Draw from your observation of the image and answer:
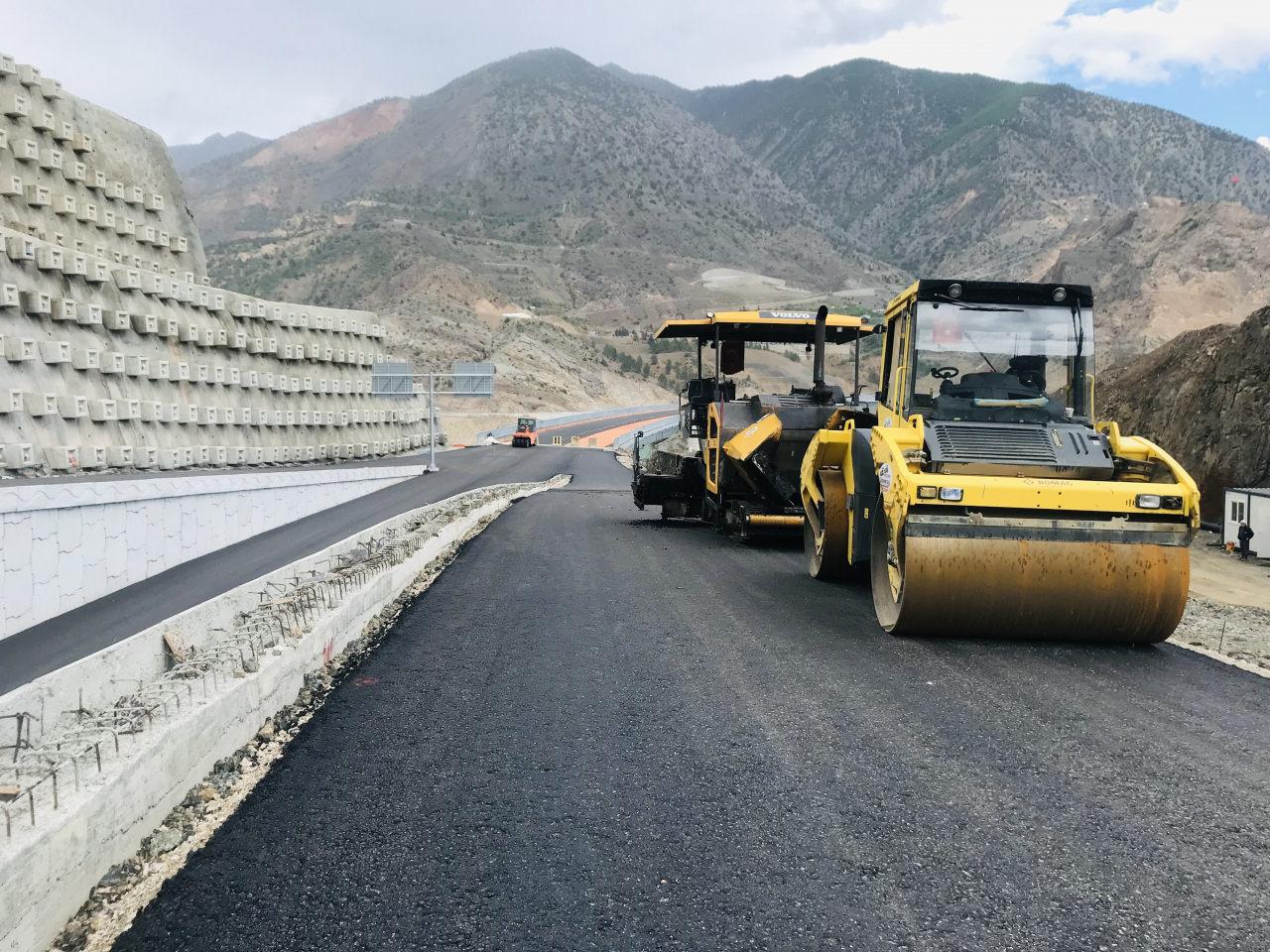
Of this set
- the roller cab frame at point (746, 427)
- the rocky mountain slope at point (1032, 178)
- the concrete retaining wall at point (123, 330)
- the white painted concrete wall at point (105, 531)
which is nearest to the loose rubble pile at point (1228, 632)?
the roller cab frame at point (746, 427)

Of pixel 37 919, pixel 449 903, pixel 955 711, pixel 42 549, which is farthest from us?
pixel 42 549

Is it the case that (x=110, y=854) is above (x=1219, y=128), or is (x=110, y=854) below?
below

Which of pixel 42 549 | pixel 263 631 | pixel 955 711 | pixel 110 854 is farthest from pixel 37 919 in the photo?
pixel 42 549

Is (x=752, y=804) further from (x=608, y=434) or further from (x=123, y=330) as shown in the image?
(x=608, y=434)

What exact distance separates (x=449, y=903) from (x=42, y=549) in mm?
16909

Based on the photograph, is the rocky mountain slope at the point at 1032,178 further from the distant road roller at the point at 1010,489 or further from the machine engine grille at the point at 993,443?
the machine engine grille at the point at 993,443

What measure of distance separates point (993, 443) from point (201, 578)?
62.1ft

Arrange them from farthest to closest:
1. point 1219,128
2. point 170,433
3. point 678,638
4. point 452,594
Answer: point 1219,128
point 170,433
point 452,594
point 678,638

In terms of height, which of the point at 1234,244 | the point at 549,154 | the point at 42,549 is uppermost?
the point at 549,154

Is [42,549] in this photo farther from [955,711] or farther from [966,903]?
[966,903]

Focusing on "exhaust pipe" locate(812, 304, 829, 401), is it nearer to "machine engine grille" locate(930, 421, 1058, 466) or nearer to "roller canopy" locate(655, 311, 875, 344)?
"roller canopy" locate(655, 311, 875, 344)

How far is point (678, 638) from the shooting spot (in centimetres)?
777

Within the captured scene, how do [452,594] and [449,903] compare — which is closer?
[449,903]

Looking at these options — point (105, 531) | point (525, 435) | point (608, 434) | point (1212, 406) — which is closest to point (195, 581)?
point (105, 531)
